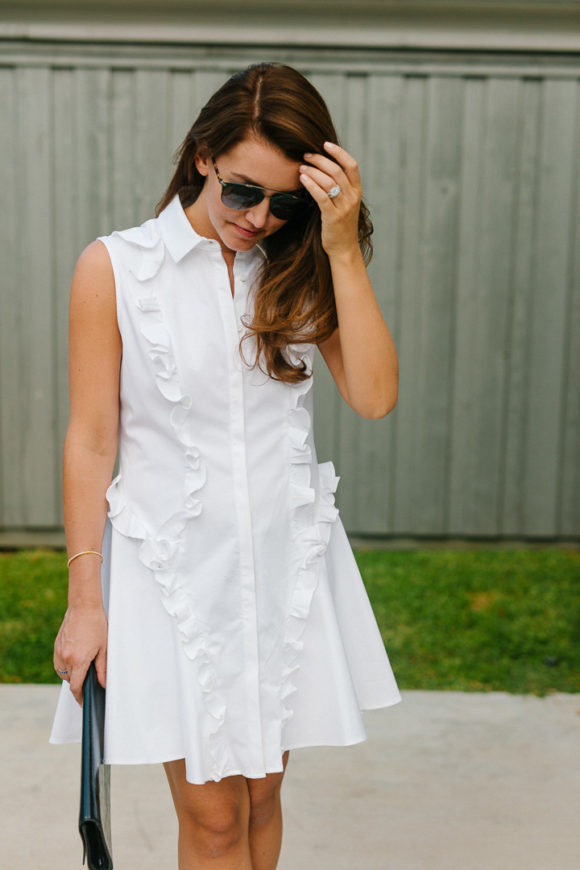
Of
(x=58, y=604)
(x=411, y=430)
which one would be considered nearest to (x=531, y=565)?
(x=411, y=430)

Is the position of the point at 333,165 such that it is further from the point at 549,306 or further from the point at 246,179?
the point at 549,306

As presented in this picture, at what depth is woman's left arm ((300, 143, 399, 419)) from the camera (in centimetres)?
164

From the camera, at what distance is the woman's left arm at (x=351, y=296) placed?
1.64 metres

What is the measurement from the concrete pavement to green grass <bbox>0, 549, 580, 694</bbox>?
15.9 inches

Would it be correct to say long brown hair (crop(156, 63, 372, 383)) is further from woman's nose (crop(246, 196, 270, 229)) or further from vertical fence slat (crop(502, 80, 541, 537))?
vertical fence slat (crop(502, 80, 541, 537))

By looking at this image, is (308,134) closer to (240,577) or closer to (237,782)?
(240,577)

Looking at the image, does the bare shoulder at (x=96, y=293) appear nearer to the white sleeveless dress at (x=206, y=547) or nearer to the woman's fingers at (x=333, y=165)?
the white sleeveless dress at (x=206, y=547)

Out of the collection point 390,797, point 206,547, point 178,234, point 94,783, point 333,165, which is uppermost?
point 333,165

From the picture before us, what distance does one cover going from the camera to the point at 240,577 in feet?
5.57

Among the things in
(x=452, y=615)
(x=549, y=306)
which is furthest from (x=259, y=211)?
(x=549, y=306)

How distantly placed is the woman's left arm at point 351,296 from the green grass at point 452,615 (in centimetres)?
232

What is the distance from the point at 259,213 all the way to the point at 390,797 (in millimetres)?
1950

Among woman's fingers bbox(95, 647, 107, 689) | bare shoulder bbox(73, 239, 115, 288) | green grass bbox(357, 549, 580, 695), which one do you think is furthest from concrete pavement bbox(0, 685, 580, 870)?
bare shoulder bbox(73, 239, 115, 288)

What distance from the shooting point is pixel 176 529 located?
1.68 meters
